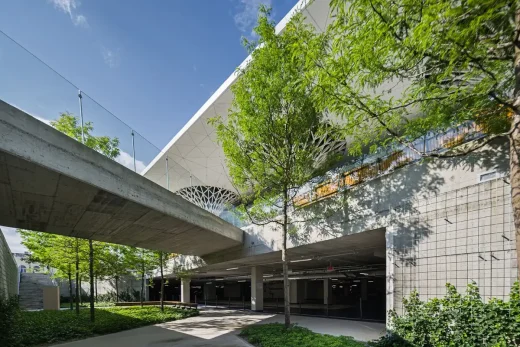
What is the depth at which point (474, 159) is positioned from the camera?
7.66 m

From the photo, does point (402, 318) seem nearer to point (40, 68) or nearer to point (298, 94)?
point (298, 94)

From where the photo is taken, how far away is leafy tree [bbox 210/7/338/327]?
1051 cm

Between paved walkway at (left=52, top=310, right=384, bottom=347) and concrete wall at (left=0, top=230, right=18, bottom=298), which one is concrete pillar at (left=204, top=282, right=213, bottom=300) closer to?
concrete wall at (left=0, top=230, right=18, bottom=298)

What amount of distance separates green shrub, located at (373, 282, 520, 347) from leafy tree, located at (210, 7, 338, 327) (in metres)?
4.46

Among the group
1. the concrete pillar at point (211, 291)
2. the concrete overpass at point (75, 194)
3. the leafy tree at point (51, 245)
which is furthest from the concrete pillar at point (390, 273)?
the concrete pillar at point (211, 291)

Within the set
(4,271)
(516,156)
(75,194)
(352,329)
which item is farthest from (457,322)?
(4,271)

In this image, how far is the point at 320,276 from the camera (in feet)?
84.0

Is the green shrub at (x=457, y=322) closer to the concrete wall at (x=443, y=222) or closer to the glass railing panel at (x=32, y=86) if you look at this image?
the concrete wall at (x=443, y=222)

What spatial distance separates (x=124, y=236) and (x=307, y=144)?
8601mm

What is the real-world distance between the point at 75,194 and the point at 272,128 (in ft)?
21.2

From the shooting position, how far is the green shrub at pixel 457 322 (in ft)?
A: 19.5

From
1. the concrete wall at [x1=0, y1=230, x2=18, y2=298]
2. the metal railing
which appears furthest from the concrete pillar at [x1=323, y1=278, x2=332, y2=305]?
the concrete wall at [x1=0, y1=230, x2=18, y2=298]

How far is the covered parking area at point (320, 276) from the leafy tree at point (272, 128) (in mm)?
3243

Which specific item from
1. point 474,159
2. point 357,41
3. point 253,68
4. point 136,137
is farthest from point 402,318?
point 136,137
